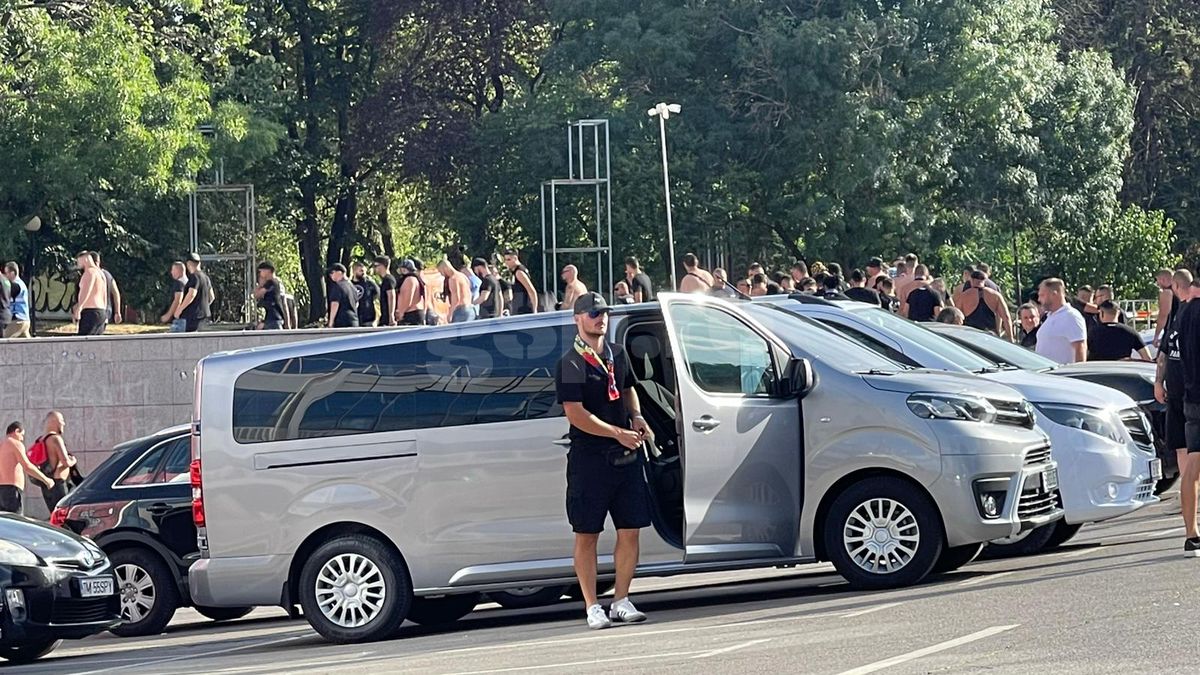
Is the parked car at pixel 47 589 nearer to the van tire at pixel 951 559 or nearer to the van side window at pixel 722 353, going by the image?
the van side window at pixel 722 353

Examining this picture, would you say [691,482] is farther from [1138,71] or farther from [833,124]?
[1138,71]

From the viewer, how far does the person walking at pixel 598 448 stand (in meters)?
10.5

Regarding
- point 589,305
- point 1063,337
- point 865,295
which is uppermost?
point 865,295

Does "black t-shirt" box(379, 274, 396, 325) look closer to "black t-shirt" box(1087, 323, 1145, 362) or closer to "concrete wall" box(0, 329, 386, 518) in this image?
"concrete wall" box(0, 329, 386, 518)

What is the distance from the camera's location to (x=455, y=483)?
11.2 meters

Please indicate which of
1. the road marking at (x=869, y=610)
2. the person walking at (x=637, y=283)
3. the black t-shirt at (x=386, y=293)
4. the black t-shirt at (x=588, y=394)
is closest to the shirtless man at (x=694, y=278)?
the person walking at (x=637, y=283)

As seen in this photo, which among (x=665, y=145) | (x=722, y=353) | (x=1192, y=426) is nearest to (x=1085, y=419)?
(x=1192, y=426)

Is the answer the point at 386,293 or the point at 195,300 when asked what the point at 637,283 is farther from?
the point at 195,300

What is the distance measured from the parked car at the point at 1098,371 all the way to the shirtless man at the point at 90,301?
1315 centimetres

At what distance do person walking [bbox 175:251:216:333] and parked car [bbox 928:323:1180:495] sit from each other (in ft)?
41.4

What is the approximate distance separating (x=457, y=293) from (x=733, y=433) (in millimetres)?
14654

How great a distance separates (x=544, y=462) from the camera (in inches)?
436

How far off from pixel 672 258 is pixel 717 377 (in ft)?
107

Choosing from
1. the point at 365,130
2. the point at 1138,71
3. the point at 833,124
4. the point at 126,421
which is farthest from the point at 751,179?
the point at 126,421
